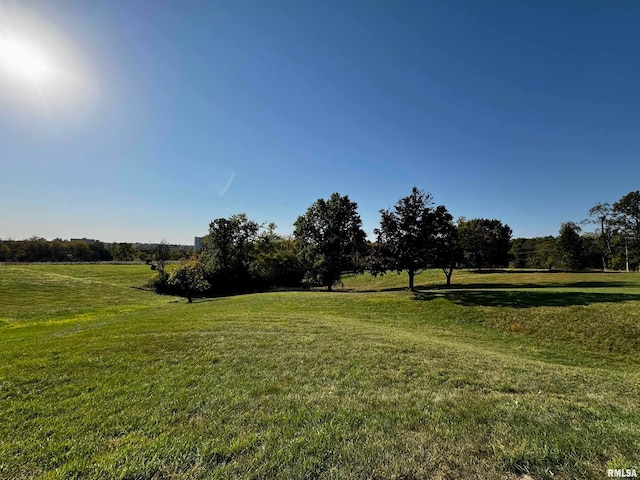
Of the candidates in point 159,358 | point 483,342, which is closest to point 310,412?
point 159,358

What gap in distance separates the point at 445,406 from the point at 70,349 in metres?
11.7

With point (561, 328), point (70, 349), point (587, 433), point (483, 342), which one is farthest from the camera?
point (561, 328)

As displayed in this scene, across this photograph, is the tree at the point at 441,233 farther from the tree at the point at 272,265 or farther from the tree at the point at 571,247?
the tree at the point at 571,247

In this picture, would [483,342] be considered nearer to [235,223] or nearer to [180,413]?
[180,413]

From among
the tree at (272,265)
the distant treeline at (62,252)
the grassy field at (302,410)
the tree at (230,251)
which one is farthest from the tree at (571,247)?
the distant treeline at (62,252)

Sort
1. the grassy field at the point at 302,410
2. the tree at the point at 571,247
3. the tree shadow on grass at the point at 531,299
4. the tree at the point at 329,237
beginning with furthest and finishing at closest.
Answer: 1. the tree at the point at 571,247
2. the tree at the point at 329,237
3. the tree shadow on grass at the point at 531,299
4. the grassy field at the point at 302,410

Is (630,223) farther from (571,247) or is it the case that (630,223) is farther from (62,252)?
(62,252)

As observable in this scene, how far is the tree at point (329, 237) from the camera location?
38062 millimetres

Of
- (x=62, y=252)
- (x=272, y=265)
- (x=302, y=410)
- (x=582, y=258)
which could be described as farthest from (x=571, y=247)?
→ (x=62, y=252)

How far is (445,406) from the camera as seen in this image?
491 centimetres

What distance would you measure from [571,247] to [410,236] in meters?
52.2

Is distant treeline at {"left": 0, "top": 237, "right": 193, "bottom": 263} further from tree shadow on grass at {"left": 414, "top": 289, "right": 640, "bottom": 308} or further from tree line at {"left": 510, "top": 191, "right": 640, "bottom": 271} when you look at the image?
tree line at {"left": 510, "top": 191, "right": 640, "bottom": 271}

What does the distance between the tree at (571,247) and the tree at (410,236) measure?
48131 mm

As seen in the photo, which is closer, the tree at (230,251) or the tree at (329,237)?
the tree at (329,237)
